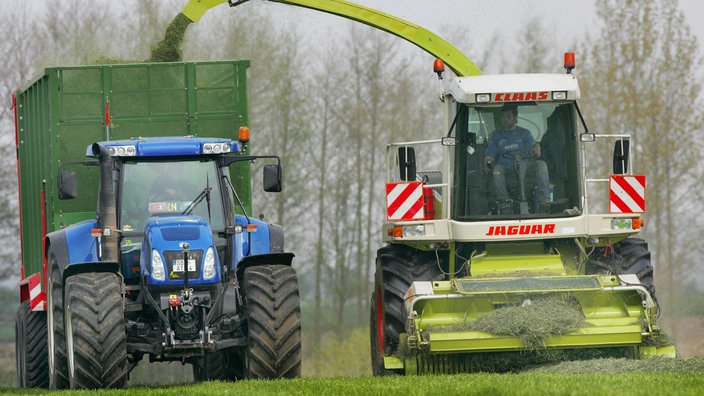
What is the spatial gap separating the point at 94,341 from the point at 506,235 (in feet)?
15.0

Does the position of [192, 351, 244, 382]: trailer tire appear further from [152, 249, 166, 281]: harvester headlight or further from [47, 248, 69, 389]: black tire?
[47, 248, 69, 389]: black tire

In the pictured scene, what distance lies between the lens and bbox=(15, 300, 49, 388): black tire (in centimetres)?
1798

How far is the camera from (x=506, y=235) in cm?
1556

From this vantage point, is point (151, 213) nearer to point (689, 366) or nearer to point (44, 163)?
point (44, 163)

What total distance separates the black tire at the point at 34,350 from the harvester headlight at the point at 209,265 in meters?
4.62

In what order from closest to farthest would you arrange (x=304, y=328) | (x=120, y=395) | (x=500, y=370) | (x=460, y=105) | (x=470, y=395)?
(x=470, y=395) < (x=120, y=395) < (x=500, y=370) < (x=460, y=105) < (x=304, y=328)

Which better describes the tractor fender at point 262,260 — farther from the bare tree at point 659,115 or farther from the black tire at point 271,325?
the bare tree at point 659,115

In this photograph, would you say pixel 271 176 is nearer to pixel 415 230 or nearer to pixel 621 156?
pixel 415 230

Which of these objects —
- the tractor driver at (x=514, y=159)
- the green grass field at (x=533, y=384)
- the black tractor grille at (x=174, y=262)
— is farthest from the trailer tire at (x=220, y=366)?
the tractor driver at (x=514, y=159)

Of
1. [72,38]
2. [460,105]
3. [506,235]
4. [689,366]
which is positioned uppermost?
[72,38]

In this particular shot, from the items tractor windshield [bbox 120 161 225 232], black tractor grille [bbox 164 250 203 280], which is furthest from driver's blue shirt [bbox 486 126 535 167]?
black tractor grille [bbox 164 250 203 280]

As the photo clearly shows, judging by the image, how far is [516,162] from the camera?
15844 mm

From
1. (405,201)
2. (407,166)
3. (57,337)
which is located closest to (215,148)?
(407,166)

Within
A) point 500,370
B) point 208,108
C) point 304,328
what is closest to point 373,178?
point 304,328
